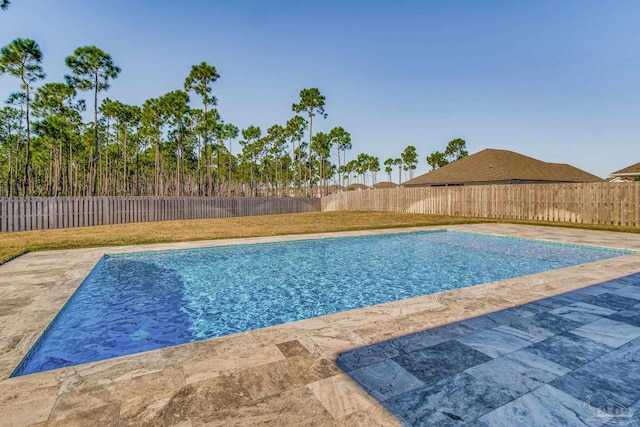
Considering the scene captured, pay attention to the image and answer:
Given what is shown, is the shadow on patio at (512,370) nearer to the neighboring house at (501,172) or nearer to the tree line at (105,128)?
the neighboring house at (501,172)

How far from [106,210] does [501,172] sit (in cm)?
2754

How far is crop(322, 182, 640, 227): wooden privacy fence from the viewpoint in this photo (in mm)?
12594

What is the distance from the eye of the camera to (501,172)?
24.2m

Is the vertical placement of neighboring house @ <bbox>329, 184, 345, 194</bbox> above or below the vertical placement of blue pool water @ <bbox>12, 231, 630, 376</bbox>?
above

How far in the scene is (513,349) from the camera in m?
Answer: 2.58

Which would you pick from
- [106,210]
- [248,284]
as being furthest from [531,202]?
[106,210]

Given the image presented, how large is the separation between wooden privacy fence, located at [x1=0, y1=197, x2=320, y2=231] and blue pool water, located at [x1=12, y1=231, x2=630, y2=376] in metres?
10.6

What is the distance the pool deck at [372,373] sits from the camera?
5.80 ft

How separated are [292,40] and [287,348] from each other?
676 inches

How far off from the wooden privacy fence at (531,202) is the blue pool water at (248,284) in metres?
6.32

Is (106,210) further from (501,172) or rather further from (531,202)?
(501,172)

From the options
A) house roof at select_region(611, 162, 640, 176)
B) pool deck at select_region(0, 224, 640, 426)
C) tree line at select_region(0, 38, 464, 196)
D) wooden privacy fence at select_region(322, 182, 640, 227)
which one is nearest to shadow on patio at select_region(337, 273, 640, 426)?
pool deck at select_region(0, 224, 640, 426)

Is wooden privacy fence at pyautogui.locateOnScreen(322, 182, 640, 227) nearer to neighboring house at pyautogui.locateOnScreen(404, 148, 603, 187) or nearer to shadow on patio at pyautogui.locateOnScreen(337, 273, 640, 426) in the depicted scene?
neighboring house at pyautogui.locateOnScreen(404, 148, 603, 187)

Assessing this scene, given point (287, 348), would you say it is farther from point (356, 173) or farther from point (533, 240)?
point (356, 173)
